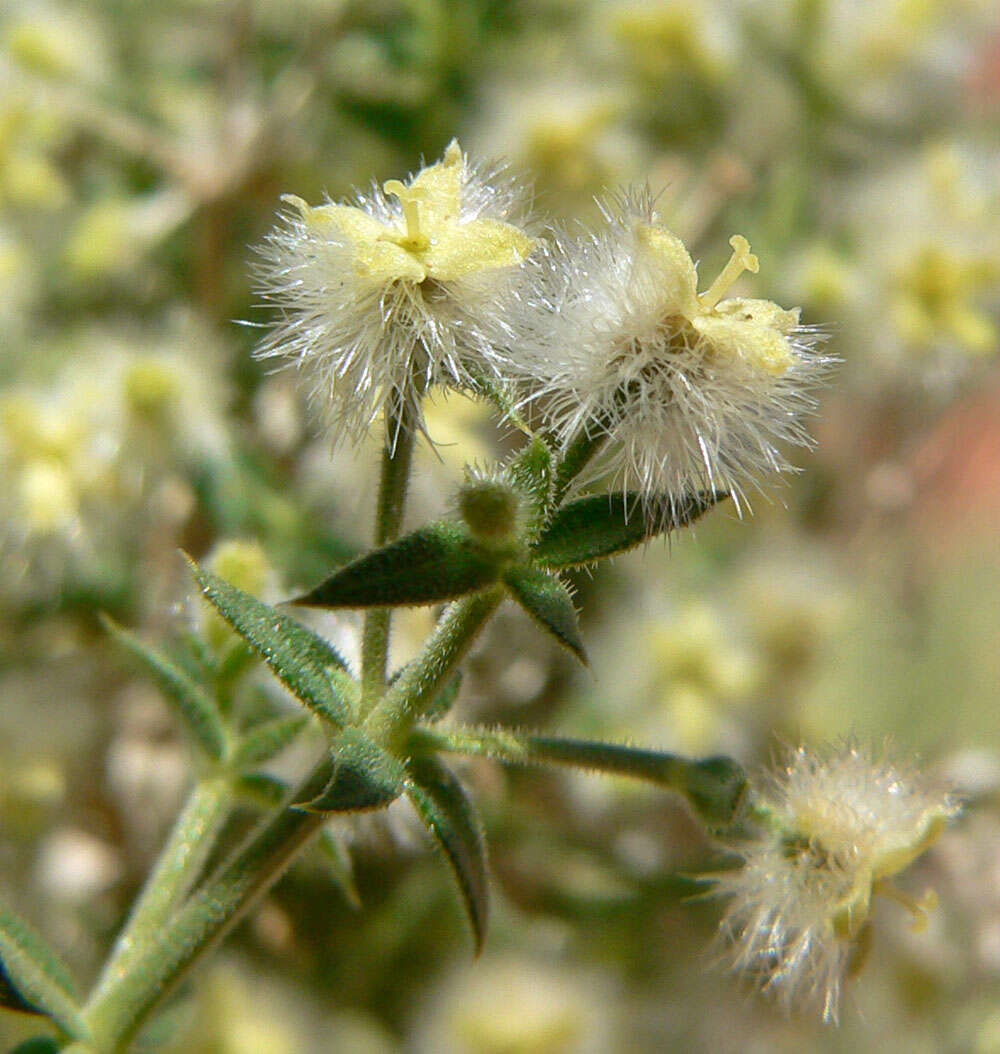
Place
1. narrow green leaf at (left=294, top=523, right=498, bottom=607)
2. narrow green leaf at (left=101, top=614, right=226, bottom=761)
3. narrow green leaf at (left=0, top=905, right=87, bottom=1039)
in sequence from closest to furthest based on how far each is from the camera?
1. narrow green leaf at (left=294, top=523, right=498, bottom=607)
2. narrow green leaf at (left=0, top=905, right=87, bottom=1039)
3. narrow green leaf at (left=101, top=614, right=226, bottom=761)

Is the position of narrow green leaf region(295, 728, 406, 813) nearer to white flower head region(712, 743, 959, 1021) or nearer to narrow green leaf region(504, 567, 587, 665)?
narrow green leaf region(504, 567, 587, 665)

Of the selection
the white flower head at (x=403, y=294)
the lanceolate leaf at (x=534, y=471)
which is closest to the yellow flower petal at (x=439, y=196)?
the white flower head at (x=403, y=294)

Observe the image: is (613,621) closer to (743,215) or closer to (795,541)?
(795,541)

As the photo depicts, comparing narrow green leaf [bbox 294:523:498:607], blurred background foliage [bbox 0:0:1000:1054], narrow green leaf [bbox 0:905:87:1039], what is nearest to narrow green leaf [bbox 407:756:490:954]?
narrow green leaf [bbox 294:523:498:607]

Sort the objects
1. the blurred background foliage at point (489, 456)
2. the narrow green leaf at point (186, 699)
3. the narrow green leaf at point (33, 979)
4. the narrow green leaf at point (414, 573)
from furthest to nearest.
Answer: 1. the blurred background foliage at point (489, 456)
2. the narrow green leaf at point (186, 699)
3. the narrow green leaf at point (33, 979)
4. the narrow green leaf at point (414, 573)

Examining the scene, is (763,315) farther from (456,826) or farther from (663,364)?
(456,826)

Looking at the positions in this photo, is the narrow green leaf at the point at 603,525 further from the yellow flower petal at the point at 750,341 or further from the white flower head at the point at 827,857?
the white flower head at the point at 827,857
